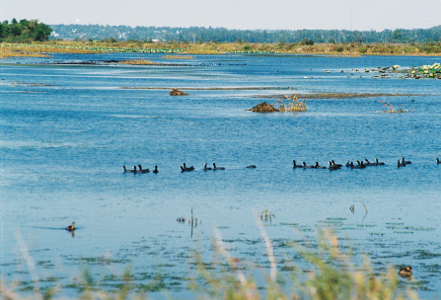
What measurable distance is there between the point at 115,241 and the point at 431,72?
10192 cm

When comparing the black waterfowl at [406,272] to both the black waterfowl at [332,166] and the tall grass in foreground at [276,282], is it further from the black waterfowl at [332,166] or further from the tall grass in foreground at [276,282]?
the black waterfowl at [332,166]

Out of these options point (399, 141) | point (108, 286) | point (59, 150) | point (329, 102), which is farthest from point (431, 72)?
point (108, 286)

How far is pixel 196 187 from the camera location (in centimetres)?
2805

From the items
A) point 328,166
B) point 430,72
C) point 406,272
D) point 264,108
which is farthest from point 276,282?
point 430,72

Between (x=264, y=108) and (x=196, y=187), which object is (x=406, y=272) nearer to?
(x=196, y=187)

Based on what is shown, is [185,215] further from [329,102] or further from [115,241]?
[329,102]

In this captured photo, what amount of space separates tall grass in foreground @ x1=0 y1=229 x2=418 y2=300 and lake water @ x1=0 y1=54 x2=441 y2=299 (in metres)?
0.47

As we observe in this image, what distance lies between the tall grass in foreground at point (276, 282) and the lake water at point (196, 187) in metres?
0.47

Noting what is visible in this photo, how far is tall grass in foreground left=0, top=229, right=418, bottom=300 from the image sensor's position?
32.6 feet

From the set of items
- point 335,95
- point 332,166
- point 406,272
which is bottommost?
point 335,95

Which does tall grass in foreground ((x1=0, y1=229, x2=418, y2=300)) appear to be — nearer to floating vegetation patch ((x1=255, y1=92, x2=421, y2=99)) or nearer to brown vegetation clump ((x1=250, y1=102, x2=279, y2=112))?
brown vegetation clump ((x1=250, y1=102, x2=279, y2=112))

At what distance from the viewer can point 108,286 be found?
50.2ft

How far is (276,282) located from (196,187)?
44.2ft

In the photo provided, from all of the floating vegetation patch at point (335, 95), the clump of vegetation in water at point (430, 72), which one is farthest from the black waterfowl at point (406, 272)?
the clump of vegetation in water at point (430, 72)
